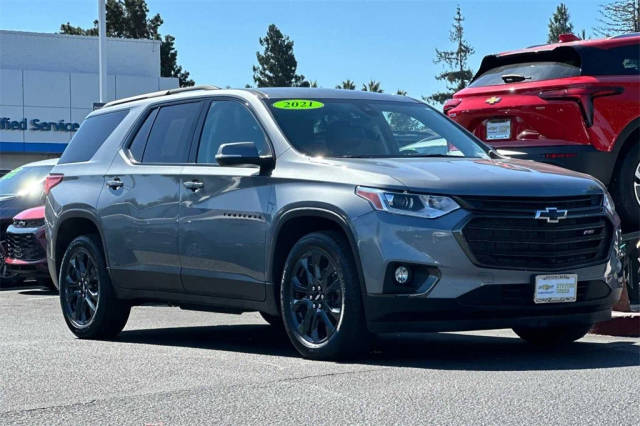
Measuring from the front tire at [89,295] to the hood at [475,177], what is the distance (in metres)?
2.63

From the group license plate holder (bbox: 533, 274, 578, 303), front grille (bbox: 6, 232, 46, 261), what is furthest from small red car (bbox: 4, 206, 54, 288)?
license plate holder (bbox: 533, 274, 578, 303)

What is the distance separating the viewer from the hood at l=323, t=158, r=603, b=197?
686 centimetres

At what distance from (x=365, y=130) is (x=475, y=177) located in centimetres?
133

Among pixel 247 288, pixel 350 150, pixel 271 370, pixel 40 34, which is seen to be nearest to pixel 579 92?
pixel 350 150

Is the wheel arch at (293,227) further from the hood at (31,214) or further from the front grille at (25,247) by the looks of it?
the hood at (31,214)

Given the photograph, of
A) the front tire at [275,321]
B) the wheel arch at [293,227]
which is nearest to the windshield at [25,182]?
the front tire at [275,321]

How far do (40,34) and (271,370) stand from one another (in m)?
48.1

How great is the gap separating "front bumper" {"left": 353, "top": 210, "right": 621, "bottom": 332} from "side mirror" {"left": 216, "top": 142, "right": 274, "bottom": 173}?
1.03 meters

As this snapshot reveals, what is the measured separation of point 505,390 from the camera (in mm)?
5961

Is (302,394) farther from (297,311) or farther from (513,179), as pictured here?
(513,179)

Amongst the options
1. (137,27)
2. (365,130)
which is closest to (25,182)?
(365,130)

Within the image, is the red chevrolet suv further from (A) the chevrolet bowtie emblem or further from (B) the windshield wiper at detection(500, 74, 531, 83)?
(A) the chevrolet bowtie emblem

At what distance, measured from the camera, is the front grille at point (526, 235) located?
682cm

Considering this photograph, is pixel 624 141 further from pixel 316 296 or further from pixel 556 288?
pixel 316 296
